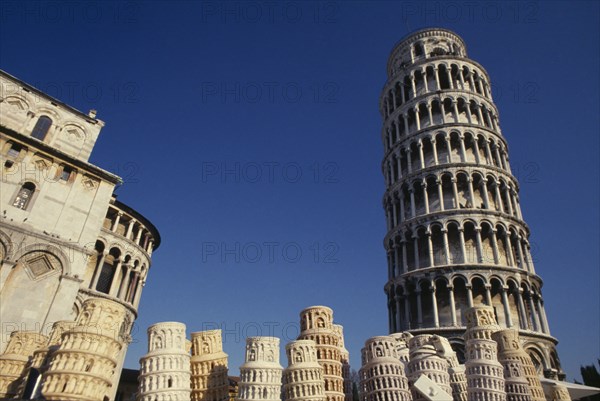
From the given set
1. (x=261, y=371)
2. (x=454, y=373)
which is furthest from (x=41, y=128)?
(x=454, y=373)

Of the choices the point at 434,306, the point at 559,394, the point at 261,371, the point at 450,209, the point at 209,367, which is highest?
the point at 450,209

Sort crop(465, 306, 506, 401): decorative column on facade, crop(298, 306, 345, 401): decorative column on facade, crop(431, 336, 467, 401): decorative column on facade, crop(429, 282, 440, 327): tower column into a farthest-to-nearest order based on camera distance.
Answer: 1. crop(429, 282, 440, 327): tower column
2. crop(431, 336, 467, 401): decorative column on facade
3. crop(298, 306, 345, 401): decorative column on facade
4. crop(465, 306, 506, 401): decorative column on facade

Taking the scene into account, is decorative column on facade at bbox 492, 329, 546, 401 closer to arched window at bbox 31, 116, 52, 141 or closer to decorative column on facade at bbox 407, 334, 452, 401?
decorative column on facade at bbox 407, 334, 452, 401

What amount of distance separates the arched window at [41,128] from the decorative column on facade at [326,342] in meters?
16.7

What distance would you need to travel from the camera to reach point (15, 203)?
67.5 feet

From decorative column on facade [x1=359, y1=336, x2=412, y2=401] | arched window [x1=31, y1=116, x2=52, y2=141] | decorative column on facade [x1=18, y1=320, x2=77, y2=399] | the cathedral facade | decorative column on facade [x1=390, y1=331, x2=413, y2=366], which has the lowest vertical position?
decorative column on facade [x1=18, y1=320, x2=77, y2=399]

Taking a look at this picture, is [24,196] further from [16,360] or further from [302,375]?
[302,375]

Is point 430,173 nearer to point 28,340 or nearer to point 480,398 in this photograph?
point 480,398

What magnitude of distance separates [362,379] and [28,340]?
40.6ft

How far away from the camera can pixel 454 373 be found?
18719 millimetres

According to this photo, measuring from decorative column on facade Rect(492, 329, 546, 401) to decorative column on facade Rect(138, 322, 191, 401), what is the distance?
12.3m

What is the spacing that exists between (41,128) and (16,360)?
13.3 metres

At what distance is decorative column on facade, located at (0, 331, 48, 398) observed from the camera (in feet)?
47.6

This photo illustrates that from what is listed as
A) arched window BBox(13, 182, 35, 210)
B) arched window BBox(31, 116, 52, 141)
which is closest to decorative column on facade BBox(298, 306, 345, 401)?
arched window BBox(13, 182, 35, 210)
